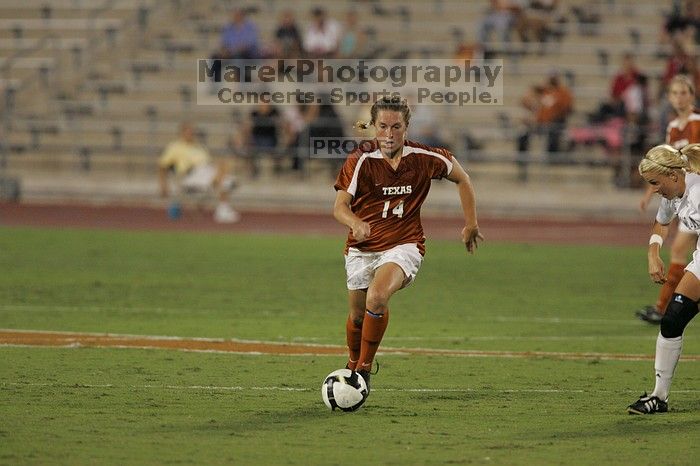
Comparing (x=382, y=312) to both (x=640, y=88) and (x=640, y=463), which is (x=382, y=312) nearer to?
(x=640, y=463)

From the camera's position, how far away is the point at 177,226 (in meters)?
23.9

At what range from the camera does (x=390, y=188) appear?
29.2 ft

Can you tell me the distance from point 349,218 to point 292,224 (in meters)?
16.0

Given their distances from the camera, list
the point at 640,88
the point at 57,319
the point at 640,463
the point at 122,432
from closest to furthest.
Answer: the point at 640,463 → the point at 122,432 → the point at 57,319 → the point at 640,88

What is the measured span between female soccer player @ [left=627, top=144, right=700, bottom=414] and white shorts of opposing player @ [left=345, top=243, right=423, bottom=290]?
5.16 feet

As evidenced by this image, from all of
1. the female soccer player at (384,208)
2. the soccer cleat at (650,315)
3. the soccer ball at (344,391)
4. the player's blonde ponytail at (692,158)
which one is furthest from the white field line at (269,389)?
the soccer cleat at (650,315)

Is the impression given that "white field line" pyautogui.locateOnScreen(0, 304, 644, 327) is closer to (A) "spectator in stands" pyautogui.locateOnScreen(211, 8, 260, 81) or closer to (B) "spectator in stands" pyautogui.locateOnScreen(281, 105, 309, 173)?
(B) "spectator in stands" pyautogui.locateOnScreen(281, 105, 309, 173)

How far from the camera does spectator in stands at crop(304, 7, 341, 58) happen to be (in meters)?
28.5

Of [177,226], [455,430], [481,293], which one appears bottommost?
[177,226]

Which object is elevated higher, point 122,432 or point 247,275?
point 122,432

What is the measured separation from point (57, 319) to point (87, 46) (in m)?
19.3

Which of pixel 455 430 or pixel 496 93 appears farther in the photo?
pixel 496 93

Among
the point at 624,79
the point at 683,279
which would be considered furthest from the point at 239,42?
the point at 683,279

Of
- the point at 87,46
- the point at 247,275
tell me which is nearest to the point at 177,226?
the point at 247,275
